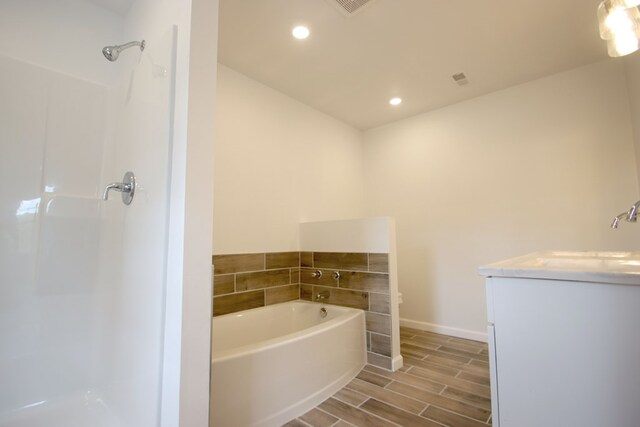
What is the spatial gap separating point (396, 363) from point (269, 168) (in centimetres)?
210

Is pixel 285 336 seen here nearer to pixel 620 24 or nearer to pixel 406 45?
pixel 620 24

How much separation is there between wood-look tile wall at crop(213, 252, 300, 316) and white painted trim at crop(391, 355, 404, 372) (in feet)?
3.69

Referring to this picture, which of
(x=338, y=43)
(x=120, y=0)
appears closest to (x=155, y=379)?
(x=120, y=0)

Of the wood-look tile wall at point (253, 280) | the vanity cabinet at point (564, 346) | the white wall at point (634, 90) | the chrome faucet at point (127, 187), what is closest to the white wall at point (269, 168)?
the wood-look tile wall at point (253, 280)

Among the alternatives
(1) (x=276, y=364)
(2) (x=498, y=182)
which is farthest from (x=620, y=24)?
(1) (x=276, y=364)

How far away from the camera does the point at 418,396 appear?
6.43 feet

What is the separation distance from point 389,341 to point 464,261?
135 cm

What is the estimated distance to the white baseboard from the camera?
2.98 m

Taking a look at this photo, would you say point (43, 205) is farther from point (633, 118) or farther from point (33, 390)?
point (633, 118)

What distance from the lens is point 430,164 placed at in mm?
3471

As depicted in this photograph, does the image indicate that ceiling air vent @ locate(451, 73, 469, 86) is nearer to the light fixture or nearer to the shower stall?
the light fixture

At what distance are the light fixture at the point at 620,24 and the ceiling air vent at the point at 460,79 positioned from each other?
1528 mm

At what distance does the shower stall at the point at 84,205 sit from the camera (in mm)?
1219

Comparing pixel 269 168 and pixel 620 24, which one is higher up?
pixel 620 24
